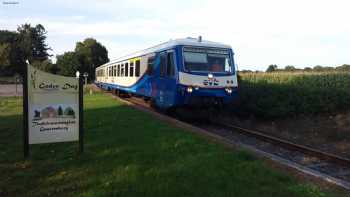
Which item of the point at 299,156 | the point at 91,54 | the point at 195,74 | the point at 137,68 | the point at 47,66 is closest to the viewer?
the point at 299,156

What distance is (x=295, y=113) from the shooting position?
15.9 m

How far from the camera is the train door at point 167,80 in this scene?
1409cm

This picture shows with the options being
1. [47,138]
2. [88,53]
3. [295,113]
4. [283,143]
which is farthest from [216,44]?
[88,53]

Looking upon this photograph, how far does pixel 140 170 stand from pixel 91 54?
8550 cm

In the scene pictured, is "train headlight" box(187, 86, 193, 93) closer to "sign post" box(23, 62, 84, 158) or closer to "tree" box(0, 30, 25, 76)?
"sign post" box(23, 62, 84, 158)

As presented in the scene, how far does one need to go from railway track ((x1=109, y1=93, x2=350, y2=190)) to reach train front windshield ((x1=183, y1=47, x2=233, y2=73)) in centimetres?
218

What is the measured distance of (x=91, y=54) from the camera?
89312 mm

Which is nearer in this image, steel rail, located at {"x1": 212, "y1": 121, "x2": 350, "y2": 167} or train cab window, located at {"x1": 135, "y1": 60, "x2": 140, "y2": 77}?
steel rail, located at {"x1": 212, "y1": 121, "x2": 350, "y2": 167}

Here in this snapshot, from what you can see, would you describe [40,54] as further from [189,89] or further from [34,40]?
[189,89]

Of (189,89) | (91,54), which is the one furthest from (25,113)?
(91,54)

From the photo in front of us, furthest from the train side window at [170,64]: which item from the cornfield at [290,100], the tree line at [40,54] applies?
the tree line at [40,54]

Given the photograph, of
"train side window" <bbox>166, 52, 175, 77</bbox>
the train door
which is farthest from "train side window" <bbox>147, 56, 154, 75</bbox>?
"train side window" <bbox>166, 52, 175, 77</bbox>

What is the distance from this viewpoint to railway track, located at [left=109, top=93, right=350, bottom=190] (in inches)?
294

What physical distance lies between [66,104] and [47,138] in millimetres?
758
